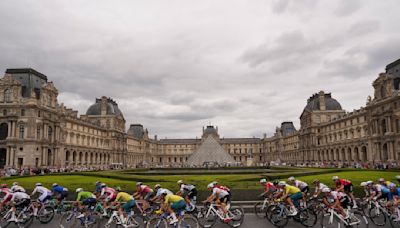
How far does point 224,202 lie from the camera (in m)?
11.8

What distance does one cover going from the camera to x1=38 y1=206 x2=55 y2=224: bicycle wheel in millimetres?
12716

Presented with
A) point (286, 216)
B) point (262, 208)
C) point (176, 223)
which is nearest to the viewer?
point (176, 223)

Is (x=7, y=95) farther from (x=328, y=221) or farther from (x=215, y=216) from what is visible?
(x=328, y=221)

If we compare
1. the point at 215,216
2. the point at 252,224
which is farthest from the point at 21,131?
the point at 252,224

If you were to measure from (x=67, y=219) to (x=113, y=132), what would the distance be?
77.7m

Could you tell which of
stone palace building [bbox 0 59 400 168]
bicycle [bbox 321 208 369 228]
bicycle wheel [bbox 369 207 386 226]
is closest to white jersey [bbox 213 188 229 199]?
bicycle [bbox 321 208 369 228]

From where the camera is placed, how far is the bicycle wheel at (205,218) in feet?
38.9

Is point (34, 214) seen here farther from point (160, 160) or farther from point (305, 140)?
point (160, 160)

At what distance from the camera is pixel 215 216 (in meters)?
11.9

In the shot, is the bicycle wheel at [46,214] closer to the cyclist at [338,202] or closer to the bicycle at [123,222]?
the bicycle at [123,222]

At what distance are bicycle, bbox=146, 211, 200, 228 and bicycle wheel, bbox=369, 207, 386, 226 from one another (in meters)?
6.72

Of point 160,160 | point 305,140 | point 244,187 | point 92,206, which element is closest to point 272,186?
point 244,187

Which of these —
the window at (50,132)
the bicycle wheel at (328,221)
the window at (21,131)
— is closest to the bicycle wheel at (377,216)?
the bicycle wheel at (328,221)

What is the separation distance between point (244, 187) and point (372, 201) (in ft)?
20.0
